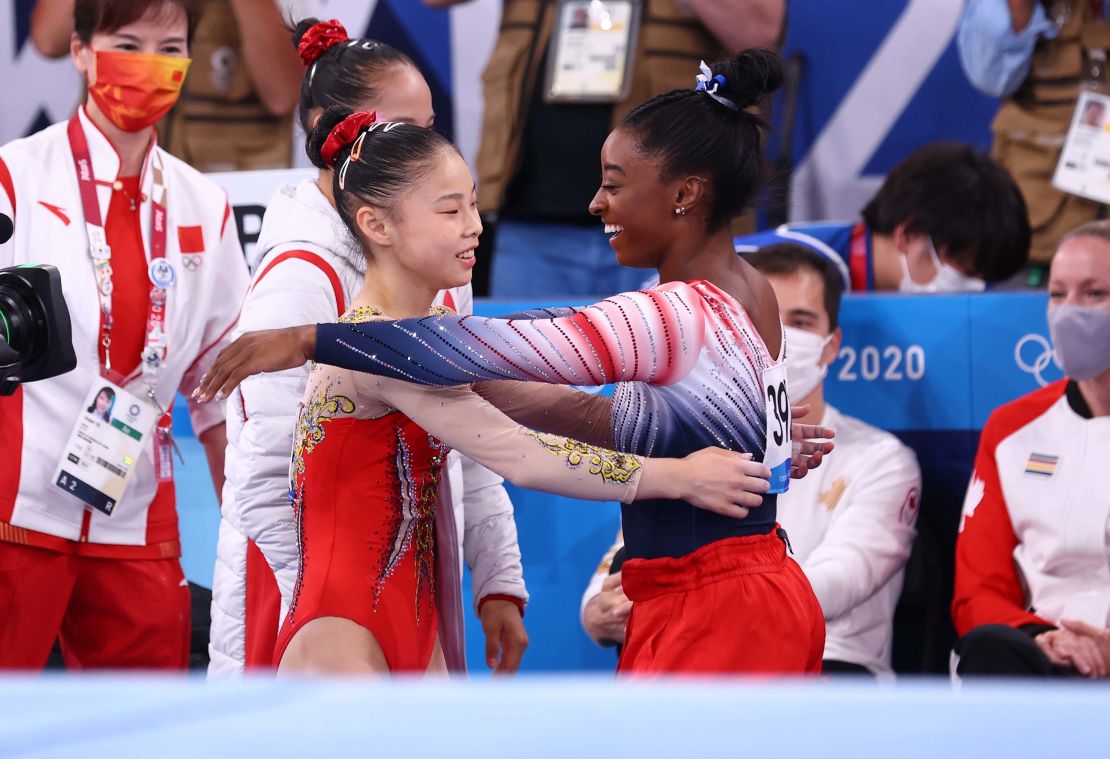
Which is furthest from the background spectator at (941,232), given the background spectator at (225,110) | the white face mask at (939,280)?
the background spectator at (225,110)

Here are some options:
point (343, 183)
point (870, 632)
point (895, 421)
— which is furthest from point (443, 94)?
point (343, 183)

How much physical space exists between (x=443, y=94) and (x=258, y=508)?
154 inches

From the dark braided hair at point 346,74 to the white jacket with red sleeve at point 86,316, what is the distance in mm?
505

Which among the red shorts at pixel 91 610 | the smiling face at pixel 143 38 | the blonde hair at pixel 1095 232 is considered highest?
the smiling face at pixel 143 38

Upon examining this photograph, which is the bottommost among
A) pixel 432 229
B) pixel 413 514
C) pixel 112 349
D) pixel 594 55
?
pixel 413 514

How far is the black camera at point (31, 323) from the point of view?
246 cm

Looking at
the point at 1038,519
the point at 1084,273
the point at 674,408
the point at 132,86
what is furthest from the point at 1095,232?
the point at 132,86

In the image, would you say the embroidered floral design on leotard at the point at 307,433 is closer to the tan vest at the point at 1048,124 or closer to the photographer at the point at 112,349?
the photographer at the point at 112,349

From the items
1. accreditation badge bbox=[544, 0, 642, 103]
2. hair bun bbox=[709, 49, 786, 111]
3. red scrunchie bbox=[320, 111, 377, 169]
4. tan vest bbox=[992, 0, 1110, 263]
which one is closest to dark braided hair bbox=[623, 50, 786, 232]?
hair bun bbox=[709, 49, 786, 111]

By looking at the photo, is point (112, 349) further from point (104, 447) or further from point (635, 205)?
point (635, 205)

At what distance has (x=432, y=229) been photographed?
7.97ft

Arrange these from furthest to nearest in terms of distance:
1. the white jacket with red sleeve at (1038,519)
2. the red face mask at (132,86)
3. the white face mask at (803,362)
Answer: the white face mask at (803,362), the white jacket with red sleeve at (1038,519), the red face mask at (132,86)

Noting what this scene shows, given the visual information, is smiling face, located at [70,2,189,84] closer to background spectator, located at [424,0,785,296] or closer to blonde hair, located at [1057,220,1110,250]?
background spectator, located at [424,0,785,296]

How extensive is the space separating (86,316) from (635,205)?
4.16 feet
